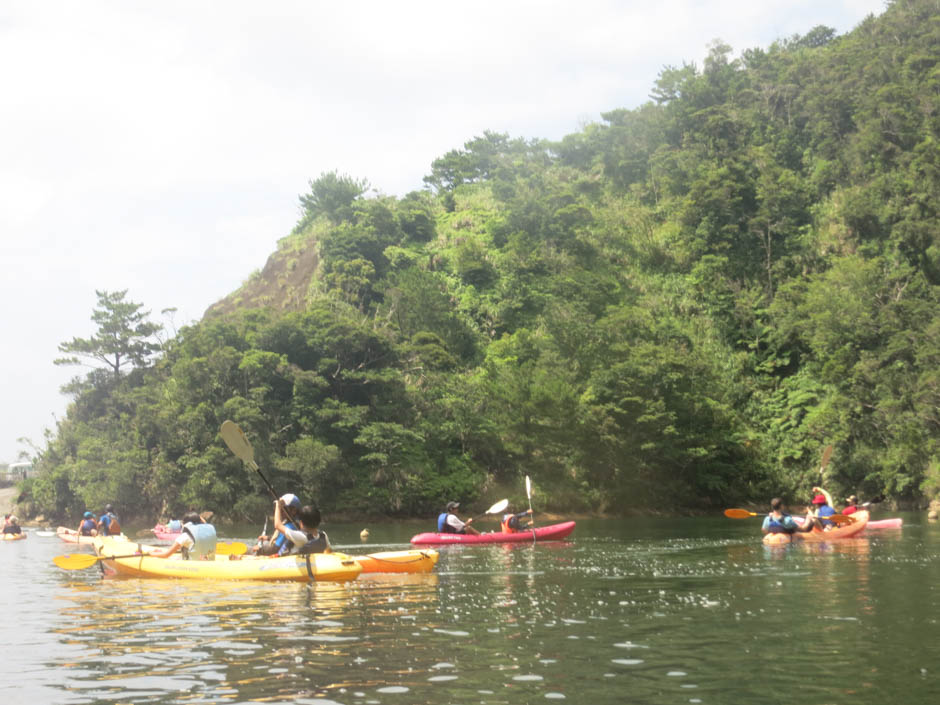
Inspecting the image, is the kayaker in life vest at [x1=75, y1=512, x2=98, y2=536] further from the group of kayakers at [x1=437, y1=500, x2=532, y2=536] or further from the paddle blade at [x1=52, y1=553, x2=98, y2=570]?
the paddle blade at [x1=52, y1=553, x2=98, y2=570]

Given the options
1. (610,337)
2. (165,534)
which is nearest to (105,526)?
(165,534)

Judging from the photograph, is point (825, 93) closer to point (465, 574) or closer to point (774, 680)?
point (465, 574)

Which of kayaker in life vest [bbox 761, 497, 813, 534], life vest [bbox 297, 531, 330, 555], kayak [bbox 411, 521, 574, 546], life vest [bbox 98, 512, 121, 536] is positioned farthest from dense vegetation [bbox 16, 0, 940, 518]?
life vest [bbox 297, 531, 330, 555]

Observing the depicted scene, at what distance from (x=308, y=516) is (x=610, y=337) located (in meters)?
31.3

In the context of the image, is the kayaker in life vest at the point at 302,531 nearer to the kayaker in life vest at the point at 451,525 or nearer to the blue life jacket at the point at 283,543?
the blue life jacket at the point at 283,543

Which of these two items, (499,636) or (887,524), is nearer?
(499,636)

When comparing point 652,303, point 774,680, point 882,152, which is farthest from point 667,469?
point 774,680

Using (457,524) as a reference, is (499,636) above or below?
below

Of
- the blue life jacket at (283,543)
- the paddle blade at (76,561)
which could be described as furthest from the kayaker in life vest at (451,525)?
the paddle blade at (76,561)

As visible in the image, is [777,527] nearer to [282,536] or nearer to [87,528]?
[282,536]

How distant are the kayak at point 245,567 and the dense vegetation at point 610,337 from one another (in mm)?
24287

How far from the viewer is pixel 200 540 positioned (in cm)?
1656

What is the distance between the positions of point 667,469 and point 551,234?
71.8 ft

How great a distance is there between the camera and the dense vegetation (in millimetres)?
41750
